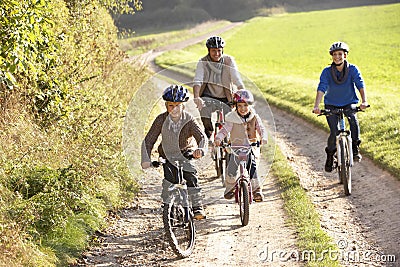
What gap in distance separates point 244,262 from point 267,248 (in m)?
0.49

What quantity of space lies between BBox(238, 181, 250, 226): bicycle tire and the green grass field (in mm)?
3207

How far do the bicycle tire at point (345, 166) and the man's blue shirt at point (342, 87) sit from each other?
0.64m

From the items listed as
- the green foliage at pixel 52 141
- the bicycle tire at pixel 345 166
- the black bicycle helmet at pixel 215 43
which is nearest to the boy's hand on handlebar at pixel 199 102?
the black bicycle helmet at pixel 215 43

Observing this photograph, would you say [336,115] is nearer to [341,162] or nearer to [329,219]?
[341,162]

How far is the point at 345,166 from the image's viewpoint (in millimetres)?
9555

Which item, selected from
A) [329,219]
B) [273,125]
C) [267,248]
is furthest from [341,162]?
[273,125]

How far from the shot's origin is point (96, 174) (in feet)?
29.5

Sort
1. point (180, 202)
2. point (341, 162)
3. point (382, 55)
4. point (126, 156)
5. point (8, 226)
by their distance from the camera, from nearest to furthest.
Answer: point (8, 226) → point (180, 202) → point (341, 162) → point (126, 156) → point (382, 55)

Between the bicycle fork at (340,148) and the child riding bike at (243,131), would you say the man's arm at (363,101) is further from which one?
the child riding bike at (243,131)

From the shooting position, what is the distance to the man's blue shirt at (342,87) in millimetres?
9789

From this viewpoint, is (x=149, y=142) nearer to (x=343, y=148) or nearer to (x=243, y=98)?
(x=243, y=98)

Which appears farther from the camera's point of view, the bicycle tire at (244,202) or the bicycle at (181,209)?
the bicycle tire at (244,202)

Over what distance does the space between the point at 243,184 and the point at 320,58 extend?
33.8m

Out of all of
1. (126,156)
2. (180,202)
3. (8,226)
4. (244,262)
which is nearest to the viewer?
(8,226)
